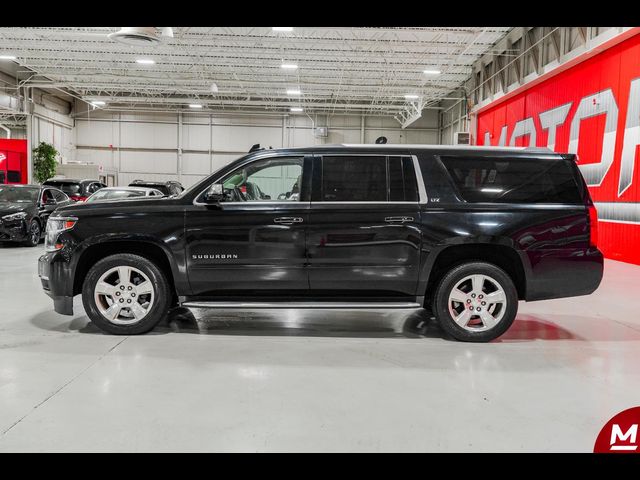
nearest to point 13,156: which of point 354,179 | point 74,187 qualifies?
point 74,187

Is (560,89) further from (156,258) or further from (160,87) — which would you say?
(160,87)

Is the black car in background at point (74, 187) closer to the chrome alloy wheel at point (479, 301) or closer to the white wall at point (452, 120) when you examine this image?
the chrome alloy wheel at point (479, 301)

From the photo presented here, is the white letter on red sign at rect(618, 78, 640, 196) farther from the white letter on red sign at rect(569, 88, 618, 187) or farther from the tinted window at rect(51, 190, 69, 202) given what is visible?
the tinted window at rect(51, 190, 69, 202)

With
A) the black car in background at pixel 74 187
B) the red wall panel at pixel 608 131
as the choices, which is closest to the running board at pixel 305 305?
the red wall panel at pixel 608 131

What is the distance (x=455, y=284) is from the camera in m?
4.66

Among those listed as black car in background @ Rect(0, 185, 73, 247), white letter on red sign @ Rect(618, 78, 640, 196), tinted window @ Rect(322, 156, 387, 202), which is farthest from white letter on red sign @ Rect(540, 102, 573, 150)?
black car in background @ Rect(0, 185, 73, 247)

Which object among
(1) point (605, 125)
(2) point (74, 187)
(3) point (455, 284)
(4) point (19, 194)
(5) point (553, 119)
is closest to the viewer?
(3) point (455, 284)

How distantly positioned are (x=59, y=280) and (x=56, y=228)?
1.55ft

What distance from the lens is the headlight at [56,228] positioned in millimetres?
4727

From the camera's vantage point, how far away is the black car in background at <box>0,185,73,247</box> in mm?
11945

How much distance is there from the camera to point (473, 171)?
4.73 metres

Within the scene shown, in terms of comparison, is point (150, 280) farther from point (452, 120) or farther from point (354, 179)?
point (452, 120)

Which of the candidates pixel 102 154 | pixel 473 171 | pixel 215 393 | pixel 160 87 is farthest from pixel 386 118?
pixel 215 393

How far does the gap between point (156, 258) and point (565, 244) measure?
3.68m
